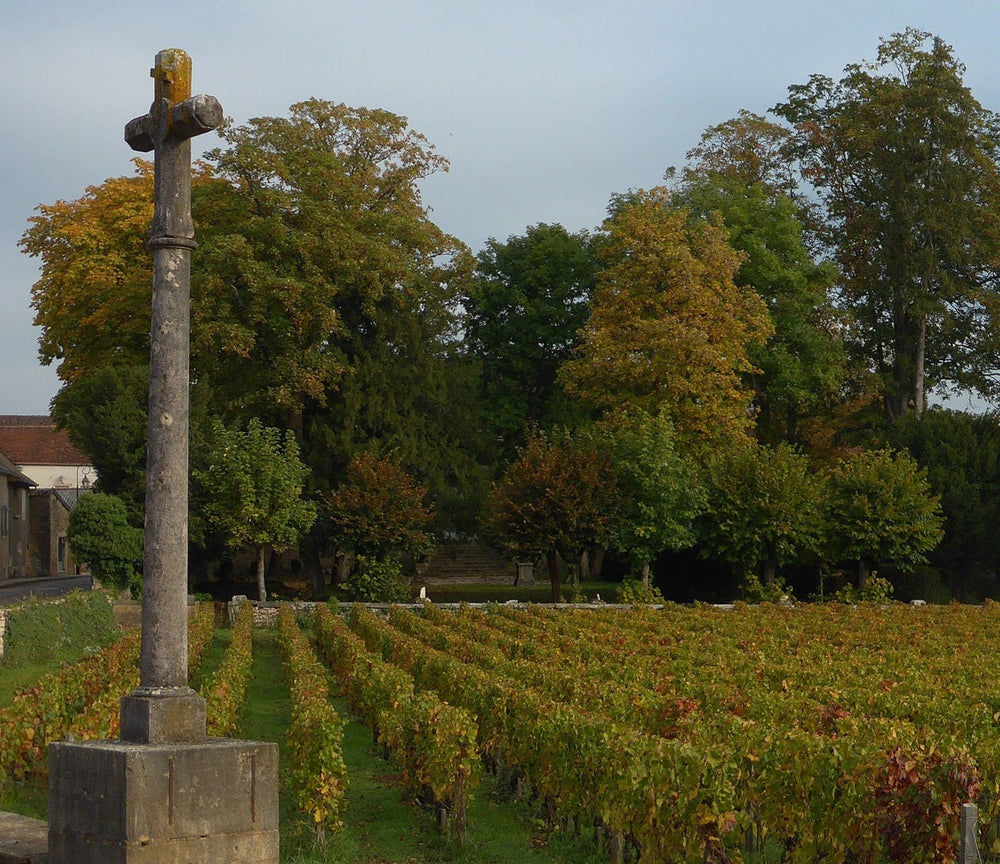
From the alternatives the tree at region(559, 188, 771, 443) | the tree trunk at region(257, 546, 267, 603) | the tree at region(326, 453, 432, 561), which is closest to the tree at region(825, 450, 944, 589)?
the tree at region(559, 188, 771, 443)

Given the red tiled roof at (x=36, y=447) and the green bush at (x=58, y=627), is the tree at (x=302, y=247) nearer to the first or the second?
the green bush at (x=58, y=627)

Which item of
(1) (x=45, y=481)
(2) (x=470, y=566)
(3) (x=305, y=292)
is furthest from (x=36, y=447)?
(3) (x=305, y=292)

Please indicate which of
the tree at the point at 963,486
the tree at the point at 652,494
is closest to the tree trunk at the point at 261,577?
the tree at the point at 652,494

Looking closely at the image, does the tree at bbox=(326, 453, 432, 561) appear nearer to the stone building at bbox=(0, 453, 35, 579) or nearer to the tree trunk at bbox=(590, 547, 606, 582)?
the tree trunk at bbox=(590, 547, 606, 582)

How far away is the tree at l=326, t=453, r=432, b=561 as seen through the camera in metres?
40.9

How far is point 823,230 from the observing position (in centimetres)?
5134

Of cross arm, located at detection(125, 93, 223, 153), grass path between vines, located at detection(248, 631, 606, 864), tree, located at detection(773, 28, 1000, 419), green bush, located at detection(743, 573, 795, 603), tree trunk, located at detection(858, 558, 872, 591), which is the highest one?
tree, located at detection(773, 28, 1000, 419)

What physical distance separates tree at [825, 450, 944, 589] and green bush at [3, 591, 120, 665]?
23.8 metres

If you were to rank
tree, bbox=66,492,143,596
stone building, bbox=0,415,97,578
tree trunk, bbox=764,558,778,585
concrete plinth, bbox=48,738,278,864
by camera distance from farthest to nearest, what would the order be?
1. stone building, bbox=0,415,97,578
2. tree trunk, bbox=764,558,778,585
3. tree, bbox=66,492,143,596
4. concrete plinth, bbox=48,738,278,864

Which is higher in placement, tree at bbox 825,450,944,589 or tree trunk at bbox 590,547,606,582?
tree at bbox 825,450,944,589

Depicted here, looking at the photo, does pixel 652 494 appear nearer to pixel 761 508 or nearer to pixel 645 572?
pixel 645 572

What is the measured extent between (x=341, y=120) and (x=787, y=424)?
2115 centimetres

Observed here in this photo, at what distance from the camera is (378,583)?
40.9 meters

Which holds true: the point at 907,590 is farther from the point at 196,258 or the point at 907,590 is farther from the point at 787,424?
the point at 196,258
